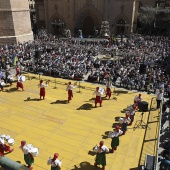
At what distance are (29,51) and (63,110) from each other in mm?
14434

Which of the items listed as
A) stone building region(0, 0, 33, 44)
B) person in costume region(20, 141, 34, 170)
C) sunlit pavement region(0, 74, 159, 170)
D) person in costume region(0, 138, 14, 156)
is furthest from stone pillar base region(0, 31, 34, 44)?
person in costume region(20, 141, 34, 170)

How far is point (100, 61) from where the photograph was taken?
929 inches

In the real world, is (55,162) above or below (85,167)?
above

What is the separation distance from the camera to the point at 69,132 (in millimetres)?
10836

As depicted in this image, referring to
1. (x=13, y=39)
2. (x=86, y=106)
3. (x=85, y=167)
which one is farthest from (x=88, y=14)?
(x=85, y=167)

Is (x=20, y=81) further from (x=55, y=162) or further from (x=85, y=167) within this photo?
(x=55, y=162)

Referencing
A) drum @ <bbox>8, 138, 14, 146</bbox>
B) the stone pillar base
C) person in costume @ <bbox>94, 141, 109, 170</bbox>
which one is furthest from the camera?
the stone pillar base

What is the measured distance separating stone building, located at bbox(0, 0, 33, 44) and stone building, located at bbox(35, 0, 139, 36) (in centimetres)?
1133

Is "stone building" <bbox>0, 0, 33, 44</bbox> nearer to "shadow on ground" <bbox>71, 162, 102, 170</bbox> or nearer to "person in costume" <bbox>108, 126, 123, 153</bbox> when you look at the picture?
"person in costume" <bbox>108, 126, 123, 153</bbox>

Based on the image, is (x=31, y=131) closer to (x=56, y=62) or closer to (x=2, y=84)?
(x=2, y=84)

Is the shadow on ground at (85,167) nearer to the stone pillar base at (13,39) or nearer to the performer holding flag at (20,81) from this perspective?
the performer holding flag at (20,81)

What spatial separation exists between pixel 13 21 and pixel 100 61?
12777 millimetres

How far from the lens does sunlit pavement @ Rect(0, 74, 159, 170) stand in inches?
363

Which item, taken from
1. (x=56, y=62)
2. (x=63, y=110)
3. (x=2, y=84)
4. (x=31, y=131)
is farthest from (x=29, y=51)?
(x=31, y=131)
